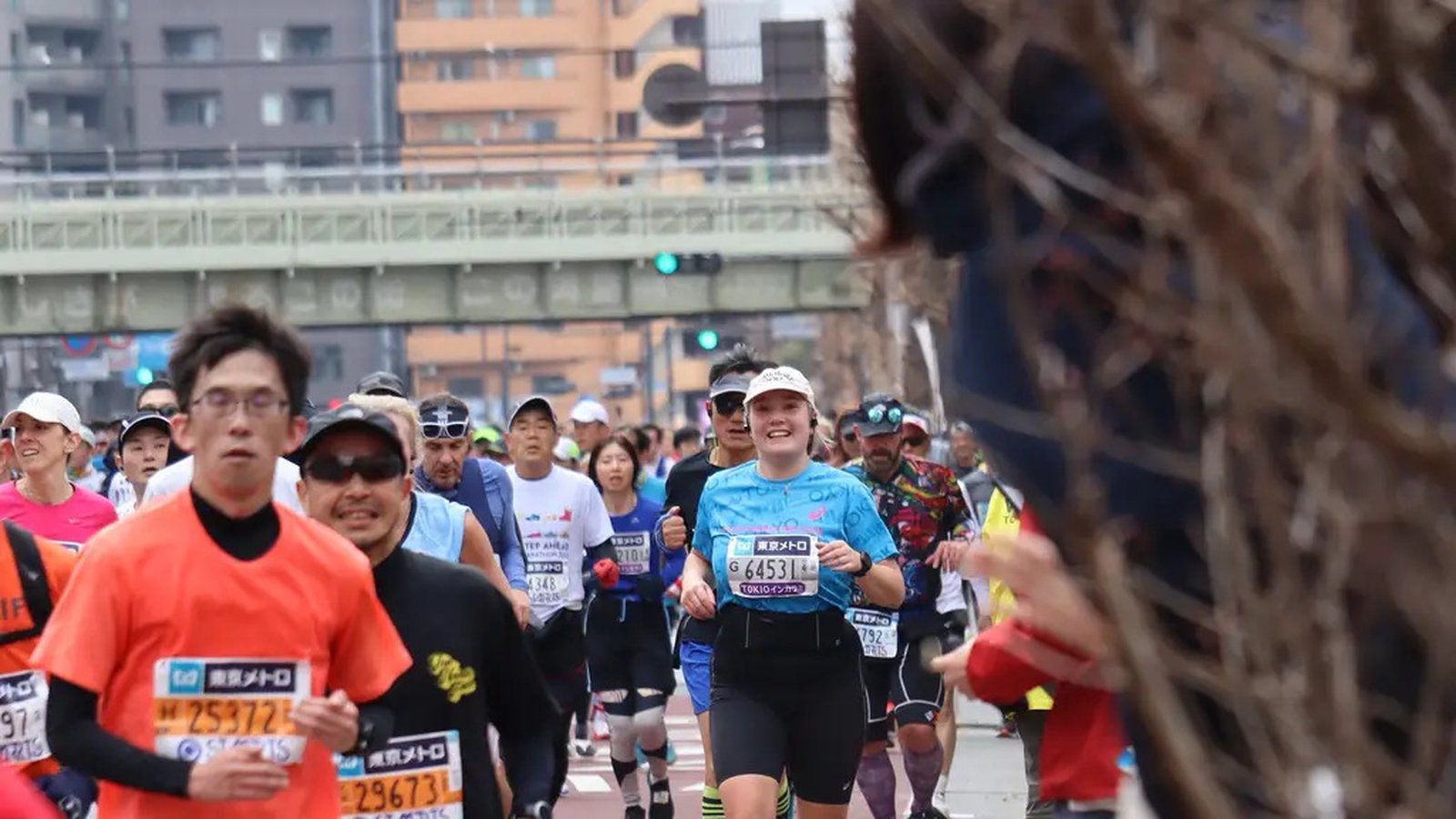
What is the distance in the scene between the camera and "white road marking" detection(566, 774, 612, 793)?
1581 cm

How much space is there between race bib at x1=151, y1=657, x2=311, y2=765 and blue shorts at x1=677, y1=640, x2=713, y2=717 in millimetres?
6264

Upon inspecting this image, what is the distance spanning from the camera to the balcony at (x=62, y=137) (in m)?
101

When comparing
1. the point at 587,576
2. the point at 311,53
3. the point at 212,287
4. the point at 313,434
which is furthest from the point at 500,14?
the point at 313,434

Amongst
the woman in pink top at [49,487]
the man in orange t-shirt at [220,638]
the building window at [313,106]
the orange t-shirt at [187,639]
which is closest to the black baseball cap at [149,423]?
the woman in pink top at [49,487]

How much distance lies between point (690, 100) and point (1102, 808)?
2935 cm

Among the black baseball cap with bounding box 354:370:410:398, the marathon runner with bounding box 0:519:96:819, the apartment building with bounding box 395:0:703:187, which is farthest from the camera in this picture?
the apartment building with bounding box 395:0:703:187

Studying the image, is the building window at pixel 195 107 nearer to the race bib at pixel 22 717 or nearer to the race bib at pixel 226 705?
the race bib at pixel 22 717

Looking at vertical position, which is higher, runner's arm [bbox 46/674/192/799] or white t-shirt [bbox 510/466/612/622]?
runner's arm [bbox 46/674/192/799]

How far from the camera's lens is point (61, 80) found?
102 meters

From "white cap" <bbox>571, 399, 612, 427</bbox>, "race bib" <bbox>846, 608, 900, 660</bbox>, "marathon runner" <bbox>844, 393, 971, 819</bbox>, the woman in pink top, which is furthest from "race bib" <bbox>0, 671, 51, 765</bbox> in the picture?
"white cap" <bbox>571, 399, 612, 427</bbox>

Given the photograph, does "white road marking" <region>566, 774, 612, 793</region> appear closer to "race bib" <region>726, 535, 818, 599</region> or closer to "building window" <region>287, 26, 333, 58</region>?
"race bib" <region>726, 535, 818, 599</region>

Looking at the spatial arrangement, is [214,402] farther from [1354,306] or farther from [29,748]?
[1354,306]

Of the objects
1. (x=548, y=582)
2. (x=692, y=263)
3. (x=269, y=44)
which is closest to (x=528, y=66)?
(x=269, y=44)

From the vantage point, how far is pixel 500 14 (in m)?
115
